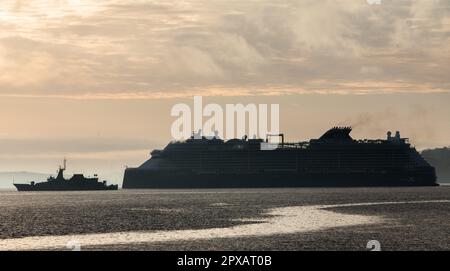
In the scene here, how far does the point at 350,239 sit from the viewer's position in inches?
1950

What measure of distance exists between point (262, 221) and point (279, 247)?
84.2 ft

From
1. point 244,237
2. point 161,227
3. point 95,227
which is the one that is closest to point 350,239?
point 244,237

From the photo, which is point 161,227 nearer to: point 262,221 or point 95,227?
point 95,227
